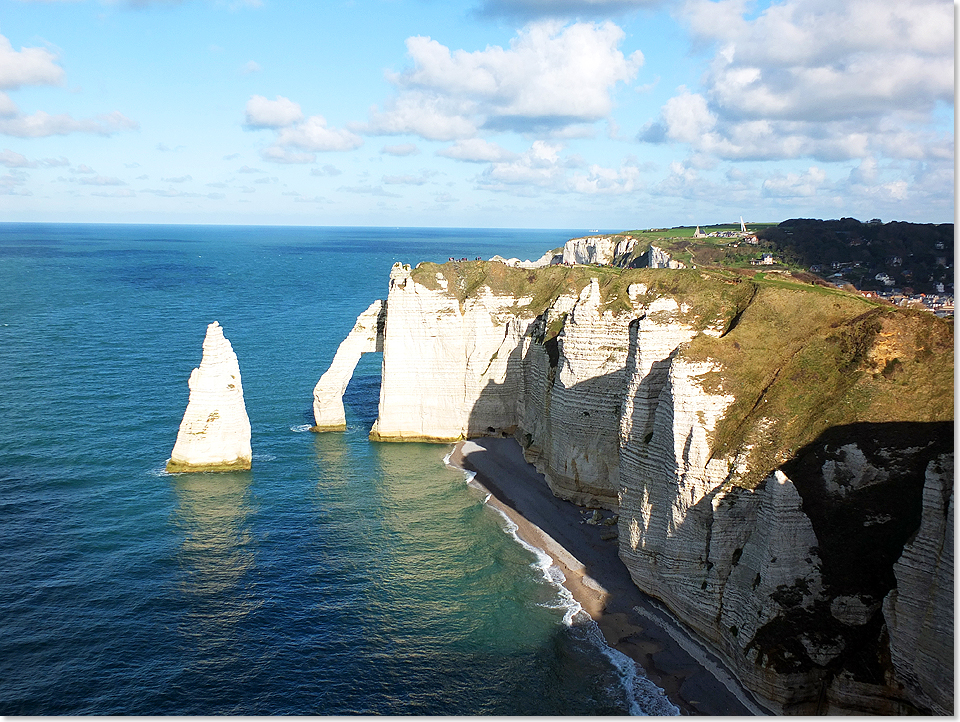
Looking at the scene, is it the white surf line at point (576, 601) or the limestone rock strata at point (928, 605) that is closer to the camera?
the limestone rock strata at point (928, 605)

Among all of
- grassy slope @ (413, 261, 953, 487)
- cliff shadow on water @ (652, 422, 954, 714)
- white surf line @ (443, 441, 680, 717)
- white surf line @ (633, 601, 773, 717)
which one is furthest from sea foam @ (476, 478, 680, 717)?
grassy slope @ (413, 261, 953, 487)

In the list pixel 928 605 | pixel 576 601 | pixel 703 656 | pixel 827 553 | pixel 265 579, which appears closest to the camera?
pixel 928 605

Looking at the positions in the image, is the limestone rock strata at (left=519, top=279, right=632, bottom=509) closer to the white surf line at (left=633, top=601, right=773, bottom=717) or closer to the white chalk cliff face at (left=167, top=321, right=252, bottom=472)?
the white surf line at (left=633, top=601, right=773, bottom=717)

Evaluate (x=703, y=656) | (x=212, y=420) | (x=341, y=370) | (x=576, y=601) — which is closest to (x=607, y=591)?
(x=576, y=601)

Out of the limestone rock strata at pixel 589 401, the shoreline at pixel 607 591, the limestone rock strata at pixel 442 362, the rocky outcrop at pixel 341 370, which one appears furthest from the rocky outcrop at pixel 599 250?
the limestone rock strata at pixel 589 401

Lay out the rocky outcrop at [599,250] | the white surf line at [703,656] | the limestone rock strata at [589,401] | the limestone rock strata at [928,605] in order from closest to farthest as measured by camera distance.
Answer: the limestone rock strata at [928,605] → the white surf line at [703,656] → the limestone rock strata at [589,401] → the rocky outcrop at [599,250]

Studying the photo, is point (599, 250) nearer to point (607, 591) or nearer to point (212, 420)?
point (212, 420)

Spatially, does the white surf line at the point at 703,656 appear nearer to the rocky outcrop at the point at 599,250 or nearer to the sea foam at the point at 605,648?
the sea foam at the point at 605,648
